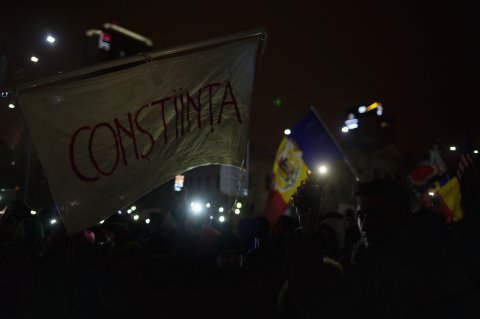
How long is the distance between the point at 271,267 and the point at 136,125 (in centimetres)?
158

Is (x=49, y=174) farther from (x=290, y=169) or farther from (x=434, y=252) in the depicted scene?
(x=290, y=169)

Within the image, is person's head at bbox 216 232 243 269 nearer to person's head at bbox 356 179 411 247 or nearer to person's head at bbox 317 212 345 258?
person's head at bbox 317 212 345 258

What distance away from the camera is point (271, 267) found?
3449 millimetres

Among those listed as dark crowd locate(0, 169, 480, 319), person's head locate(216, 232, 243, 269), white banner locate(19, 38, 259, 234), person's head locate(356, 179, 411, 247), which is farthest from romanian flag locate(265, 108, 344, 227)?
person's head locate(356, 179, 411, 247)

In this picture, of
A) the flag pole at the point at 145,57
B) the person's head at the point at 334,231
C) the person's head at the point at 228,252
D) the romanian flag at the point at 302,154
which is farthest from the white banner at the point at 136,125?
the romanian flag at the point at 302,154

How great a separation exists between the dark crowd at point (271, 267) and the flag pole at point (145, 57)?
1321 millimetres

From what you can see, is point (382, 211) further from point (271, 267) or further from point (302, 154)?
point (302, 154)

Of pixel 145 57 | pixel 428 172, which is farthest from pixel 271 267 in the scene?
pixel 428 172

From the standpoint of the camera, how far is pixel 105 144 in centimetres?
328

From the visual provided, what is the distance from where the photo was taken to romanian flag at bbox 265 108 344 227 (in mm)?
11188

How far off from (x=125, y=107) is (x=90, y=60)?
97.2 meters

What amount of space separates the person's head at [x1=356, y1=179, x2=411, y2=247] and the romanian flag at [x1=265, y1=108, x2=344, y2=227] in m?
8.49

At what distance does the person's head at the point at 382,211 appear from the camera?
241cm

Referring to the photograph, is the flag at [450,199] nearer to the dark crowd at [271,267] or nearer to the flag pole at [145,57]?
the dark crowd at [271,267]
